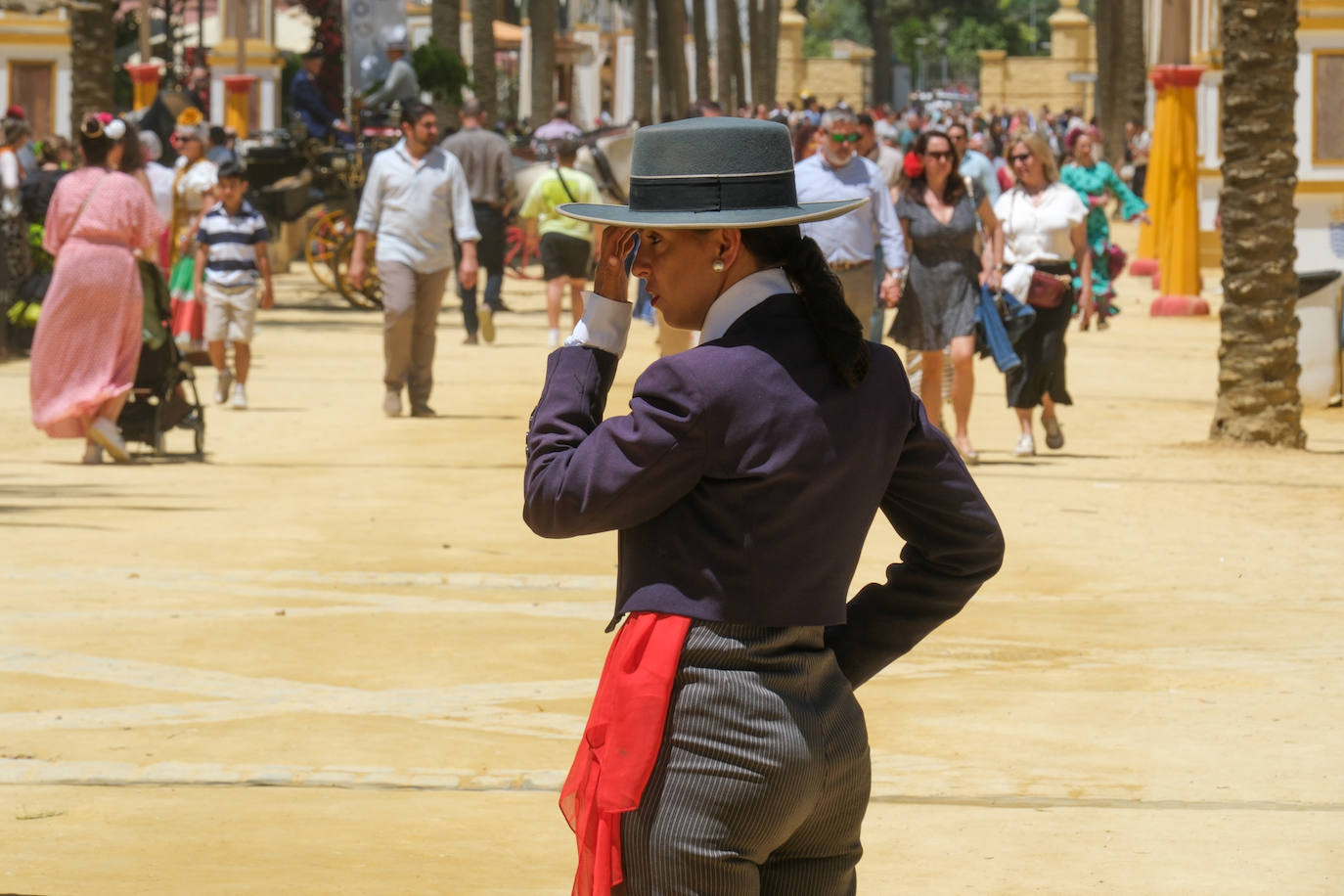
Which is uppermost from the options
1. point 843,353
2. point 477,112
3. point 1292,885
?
point 477,112

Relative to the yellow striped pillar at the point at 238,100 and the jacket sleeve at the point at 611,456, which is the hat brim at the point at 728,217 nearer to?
the jacket sleeve at the point at 611,456

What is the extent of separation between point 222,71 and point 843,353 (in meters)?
37.6

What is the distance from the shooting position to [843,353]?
2.95m

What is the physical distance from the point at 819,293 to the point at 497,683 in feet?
13.2

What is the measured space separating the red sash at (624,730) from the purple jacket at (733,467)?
0.05 meters

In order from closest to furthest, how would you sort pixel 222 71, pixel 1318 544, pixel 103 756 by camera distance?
pixel 103 756, pixel 1318 544, pixel 222 71

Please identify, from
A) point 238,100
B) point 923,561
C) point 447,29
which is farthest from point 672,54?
point 923,561

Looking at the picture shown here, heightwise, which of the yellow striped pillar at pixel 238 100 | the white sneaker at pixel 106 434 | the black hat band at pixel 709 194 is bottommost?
the white sneaker at pixel 106 434

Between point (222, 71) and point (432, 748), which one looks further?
point (222, 71)

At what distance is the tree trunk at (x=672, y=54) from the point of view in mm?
33812

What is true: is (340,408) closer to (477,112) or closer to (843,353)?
(477,112)

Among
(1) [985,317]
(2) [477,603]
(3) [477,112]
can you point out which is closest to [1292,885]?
(2) [477,603]

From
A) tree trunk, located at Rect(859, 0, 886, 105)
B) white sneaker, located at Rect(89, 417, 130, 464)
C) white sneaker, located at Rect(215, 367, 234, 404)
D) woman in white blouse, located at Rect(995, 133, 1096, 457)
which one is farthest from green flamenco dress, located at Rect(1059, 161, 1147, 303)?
tree trunk, located at Rect(859, 0, 886, 105)

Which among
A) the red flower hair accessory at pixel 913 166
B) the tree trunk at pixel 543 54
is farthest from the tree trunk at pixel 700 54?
the red flower hair accessory at pixel 913 166
